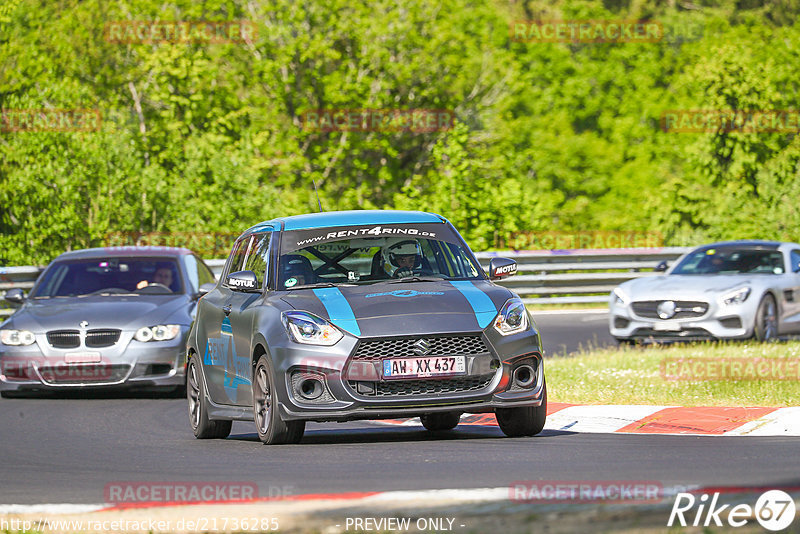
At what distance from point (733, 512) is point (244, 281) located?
4.91 m

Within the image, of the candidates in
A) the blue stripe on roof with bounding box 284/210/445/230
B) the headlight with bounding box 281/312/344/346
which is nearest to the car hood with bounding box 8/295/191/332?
the blue stripe on roof with bounding box 284/210/445/230

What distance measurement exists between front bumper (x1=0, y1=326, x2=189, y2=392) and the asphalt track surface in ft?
6.76

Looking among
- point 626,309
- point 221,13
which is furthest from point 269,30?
point 626,309

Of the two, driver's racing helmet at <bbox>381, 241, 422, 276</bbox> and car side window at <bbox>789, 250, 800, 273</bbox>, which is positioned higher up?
driver's racing helmet at <bbox>381, 241, 422, 276</bbox>

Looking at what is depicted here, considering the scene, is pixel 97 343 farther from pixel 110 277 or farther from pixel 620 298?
pixel 620 298

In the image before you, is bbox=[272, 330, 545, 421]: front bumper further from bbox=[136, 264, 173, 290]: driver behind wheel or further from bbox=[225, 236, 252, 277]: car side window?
bbox=[136, 264, 173, 290]: driver behind wheel

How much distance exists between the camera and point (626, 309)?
717 inches

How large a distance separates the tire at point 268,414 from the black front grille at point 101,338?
4.57 m

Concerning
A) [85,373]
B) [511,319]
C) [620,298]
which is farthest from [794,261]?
[511,319]

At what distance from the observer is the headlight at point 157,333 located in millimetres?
14156

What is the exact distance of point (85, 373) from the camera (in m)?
14.1

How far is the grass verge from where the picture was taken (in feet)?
39.2

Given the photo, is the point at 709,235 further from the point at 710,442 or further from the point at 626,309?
the point at 710,442

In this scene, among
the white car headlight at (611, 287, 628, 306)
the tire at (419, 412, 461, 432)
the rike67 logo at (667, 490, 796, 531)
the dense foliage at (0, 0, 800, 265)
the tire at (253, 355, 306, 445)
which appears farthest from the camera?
the dense foliage at (0, 0, 800, 265)
